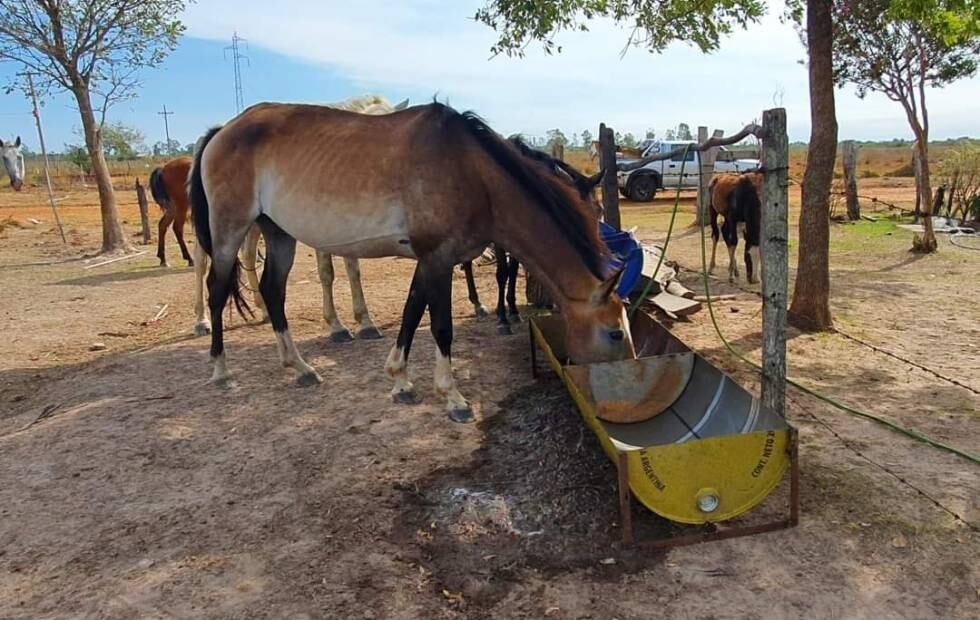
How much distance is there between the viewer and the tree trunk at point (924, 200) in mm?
9227

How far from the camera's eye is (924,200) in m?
10.2

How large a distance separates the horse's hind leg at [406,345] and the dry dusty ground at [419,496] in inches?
4.9

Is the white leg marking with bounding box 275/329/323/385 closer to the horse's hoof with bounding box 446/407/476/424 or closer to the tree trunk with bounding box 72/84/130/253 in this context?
the horse's hoof with bounding box 446/407/476/424

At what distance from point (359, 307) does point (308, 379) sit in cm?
130

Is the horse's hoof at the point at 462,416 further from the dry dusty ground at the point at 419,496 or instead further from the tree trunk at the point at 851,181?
the tree trunk at the point at 851,181

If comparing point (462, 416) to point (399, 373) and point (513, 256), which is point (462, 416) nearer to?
point (399, 373)

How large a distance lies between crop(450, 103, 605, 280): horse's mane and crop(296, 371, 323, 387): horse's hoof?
2076mm

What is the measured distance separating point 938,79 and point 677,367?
10.5 metres

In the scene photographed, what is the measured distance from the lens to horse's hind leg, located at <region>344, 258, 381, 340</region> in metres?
5.82

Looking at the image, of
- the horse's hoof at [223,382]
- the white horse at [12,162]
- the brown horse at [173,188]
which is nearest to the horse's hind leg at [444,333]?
the horse's hoof at [223,382]

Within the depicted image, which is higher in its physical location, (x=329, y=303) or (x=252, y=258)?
(x=252, y=258)

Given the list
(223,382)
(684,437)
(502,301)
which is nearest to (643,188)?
(502,301)

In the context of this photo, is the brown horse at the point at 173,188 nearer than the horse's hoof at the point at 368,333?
No

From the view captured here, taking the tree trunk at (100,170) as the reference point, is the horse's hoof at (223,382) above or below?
below
